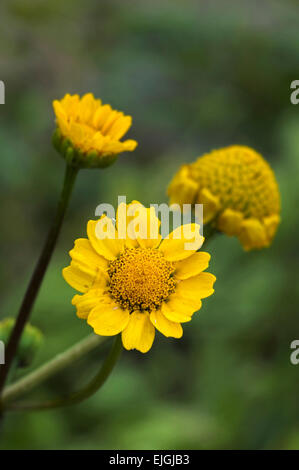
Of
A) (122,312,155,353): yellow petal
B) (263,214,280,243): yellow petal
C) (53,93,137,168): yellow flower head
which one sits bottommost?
(122,312,155,353): yellow petal

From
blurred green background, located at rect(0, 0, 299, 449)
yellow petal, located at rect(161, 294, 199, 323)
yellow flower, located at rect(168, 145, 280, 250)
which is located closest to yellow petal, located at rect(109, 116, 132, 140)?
yellow flower, located at rect(168, 145, 280, 250)

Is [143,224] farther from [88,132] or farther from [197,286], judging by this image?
[88,132]

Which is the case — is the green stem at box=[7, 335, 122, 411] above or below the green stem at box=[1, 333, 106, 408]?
below

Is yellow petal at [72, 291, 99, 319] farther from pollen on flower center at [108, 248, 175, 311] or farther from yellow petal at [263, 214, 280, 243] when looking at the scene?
yellow petal at [263, 214, 280, 243]

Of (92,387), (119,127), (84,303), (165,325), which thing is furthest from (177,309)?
(119,127)

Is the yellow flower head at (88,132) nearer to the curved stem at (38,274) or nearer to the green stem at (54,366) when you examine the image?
the curved stem at (38,274)

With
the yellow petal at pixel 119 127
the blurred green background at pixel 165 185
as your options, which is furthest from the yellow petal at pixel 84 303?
the blurred green background at pixel 165 185

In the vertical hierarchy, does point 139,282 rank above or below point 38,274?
below

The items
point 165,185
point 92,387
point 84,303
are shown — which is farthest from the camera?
point 165,185
